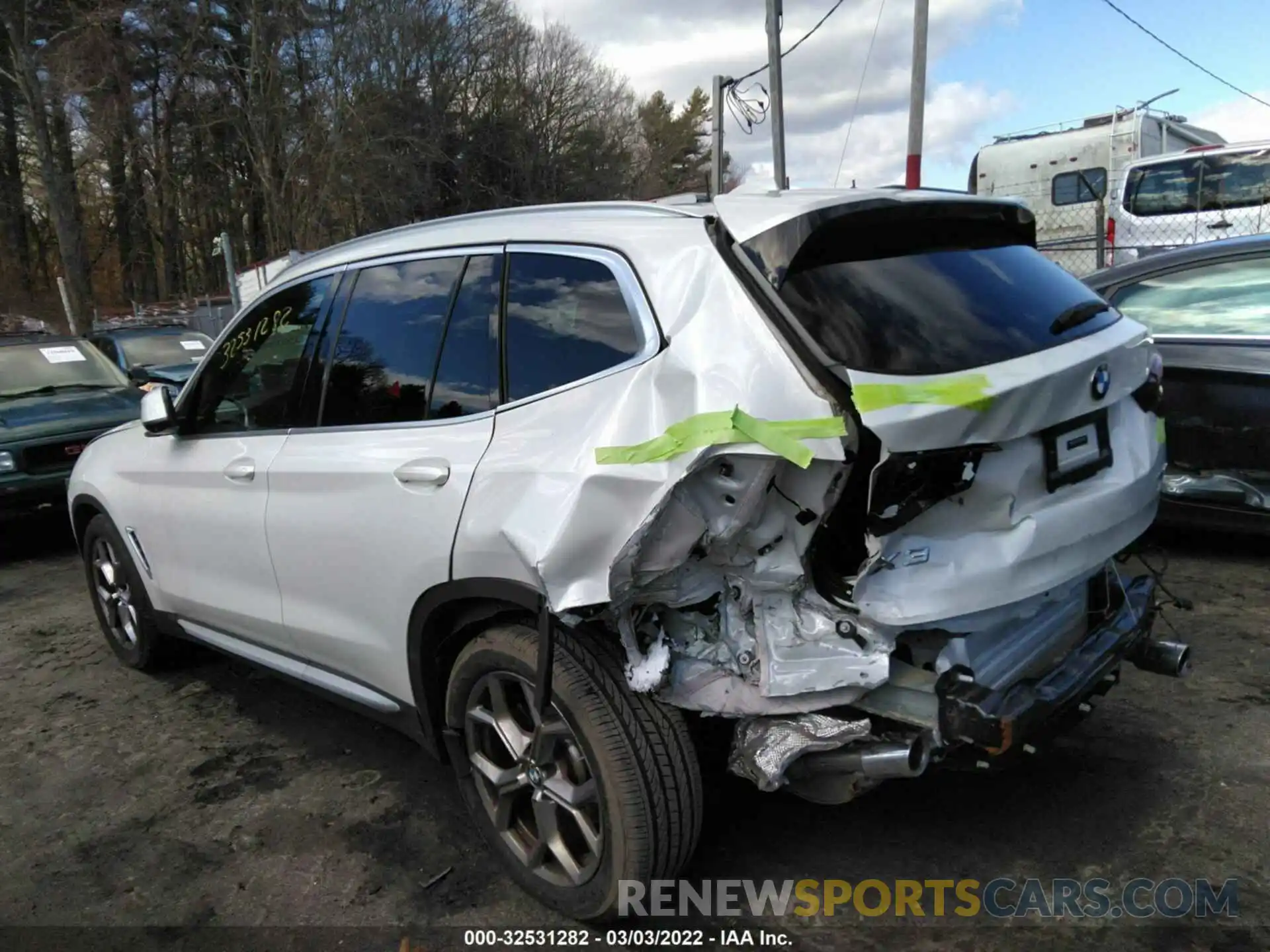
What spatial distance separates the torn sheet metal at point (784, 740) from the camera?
7.36 feet

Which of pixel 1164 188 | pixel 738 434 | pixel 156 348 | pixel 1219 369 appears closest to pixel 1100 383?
pixel 738 434

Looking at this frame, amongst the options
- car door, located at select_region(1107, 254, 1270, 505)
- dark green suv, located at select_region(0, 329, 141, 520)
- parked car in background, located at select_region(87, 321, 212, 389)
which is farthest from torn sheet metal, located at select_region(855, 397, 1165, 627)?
parked car in background, located at select_region(87, 321, 212, 389)

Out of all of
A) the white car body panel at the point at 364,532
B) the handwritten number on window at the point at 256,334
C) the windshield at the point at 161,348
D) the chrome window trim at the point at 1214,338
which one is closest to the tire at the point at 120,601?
the handwritten number on window at the point at 256,334

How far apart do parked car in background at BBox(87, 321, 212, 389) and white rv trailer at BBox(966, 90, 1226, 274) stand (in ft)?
39.8

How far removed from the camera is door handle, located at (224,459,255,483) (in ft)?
11.2

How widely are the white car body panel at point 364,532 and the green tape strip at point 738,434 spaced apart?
0.62m

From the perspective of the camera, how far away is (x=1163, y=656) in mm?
2879

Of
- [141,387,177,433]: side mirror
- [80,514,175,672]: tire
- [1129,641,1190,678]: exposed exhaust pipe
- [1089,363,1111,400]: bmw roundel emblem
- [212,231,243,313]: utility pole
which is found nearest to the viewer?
[1089,363,1111,400]: bmw roundel emblem

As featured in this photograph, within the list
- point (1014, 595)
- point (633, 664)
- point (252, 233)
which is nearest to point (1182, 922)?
point (1014, 595)

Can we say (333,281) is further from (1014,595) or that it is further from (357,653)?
(1014,595)

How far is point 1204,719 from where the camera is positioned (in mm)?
3488

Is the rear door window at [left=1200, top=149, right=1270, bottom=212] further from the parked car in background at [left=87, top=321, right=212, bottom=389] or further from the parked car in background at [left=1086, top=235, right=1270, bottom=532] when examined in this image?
the parked car in background at [left=87, top=321, right=212, bottom=389]

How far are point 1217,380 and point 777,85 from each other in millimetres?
12452

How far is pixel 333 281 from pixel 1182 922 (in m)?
3.19
